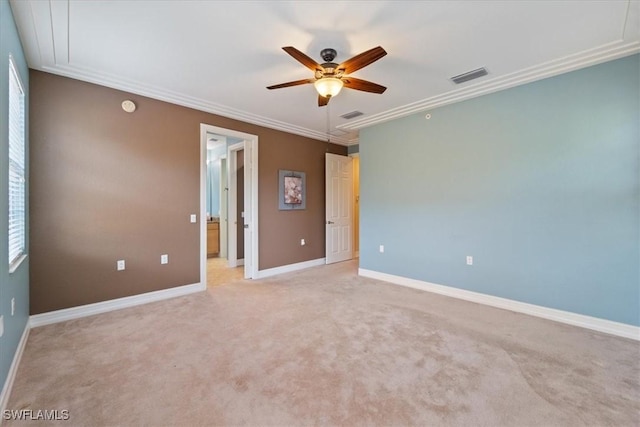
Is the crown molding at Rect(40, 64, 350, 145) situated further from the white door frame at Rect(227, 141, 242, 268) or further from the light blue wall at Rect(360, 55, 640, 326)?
the light blue wall at Rect(360, 55, 640, 326)

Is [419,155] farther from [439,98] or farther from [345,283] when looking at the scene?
[345,283]

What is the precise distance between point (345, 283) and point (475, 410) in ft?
9.10

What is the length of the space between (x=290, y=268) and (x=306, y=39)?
379 cm

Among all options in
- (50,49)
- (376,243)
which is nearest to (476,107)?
(376,243)

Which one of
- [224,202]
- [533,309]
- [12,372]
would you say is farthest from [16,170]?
[533,309]

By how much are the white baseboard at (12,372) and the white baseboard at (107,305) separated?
0.26 meters

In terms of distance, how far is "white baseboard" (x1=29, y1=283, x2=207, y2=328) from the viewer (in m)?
2.88

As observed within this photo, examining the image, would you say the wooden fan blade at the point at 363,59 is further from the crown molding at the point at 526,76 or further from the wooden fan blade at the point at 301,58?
the crown molding at the point at 526,76

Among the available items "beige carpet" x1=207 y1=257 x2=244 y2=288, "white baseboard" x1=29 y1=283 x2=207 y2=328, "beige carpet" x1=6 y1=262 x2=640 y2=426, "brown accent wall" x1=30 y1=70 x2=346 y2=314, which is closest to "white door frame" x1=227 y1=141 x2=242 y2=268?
"beige carpet" x1=207 y1=257 x2=244 y2=288

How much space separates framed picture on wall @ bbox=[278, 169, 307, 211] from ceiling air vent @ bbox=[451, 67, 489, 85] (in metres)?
2.96

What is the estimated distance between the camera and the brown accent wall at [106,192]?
289 cm

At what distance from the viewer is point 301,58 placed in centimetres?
222

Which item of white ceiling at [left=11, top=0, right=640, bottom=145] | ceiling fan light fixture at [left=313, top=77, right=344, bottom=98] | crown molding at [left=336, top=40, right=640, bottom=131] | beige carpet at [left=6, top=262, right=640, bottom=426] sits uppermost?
white ceiling at [left=11, top=0, right=640, bottom=145]


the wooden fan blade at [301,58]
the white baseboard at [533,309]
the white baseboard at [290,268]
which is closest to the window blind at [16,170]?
the wooden fan blade at [301,58]
